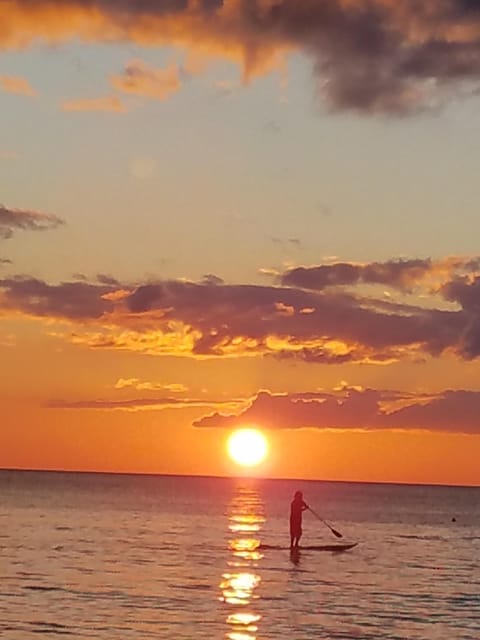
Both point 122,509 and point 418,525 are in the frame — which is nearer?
point 418,525

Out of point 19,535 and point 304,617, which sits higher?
point 19,535

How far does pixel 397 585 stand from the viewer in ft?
163

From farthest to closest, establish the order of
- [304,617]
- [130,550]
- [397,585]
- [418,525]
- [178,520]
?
[418,525] < [178,520] < [130,550] < [397,585] < [304,617]

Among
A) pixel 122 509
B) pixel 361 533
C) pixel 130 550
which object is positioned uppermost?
pixel 122 509

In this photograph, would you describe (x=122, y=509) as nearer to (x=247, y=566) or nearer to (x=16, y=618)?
(x=247, y=566)

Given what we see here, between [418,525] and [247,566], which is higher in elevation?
[418,525]

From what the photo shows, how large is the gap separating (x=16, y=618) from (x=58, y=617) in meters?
1.23

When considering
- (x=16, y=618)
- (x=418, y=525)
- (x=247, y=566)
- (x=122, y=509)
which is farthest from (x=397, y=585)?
(x=122, y=509)

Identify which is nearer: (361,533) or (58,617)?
(58,617)

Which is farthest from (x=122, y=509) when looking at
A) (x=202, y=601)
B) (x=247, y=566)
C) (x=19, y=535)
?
(x=202, y=601)

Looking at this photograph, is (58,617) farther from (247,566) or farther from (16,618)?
(247,566)

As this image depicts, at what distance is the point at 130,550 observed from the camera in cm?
6550

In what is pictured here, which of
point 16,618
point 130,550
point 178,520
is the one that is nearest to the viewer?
point 16,618

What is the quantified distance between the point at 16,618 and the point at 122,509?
103069mm
